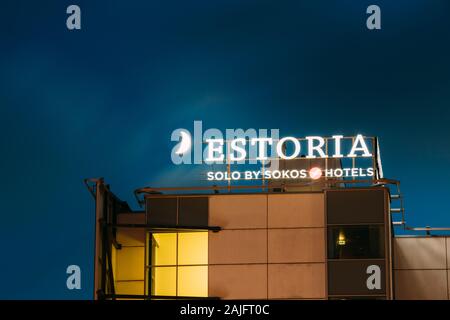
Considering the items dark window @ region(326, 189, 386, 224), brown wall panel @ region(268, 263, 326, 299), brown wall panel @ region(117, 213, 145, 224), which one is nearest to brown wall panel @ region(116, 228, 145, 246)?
brown wall panel @ region(117, 213, 145, 224)

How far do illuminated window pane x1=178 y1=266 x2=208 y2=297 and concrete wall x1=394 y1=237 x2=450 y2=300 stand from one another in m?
13.5

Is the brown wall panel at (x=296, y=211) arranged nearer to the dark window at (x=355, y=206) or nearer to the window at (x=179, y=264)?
the dark window at (x=355, y=206)

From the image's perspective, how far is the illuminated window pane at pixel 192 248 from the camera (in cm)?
6606

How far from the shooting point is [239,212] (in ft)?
219

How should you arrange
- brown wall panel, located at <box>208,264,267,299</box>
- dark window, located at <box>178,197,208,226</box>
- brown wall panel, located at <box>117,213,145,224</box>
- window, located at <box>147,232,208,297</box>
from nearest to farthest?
brown wall panel, located at <box>208,264,267,299</box> → window, located at <box>147,232,208,297</box> → dark window, located at <box>178,197,208,226</box> → brown wall panel, located at <box>117,213,145,224</box>

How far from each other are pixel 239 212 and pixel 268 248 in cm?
265

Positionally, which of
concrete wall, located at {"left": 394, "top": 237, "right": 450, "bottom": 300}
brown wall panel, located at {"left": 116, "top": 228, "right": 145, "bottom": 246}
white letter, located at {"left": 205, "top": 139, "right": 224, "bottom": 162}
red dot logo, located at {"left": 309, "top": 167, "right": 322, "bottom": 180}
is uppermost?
white letter, located at {"left": 205, "top": 139, "right": 224, "bottom": 162}

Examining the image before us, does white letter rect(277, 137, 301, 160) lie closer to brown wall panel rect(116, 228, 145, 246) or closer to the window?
the window

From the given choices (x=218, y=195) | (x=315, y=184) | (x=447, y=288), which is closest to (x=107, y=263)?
(x=218, y=195)

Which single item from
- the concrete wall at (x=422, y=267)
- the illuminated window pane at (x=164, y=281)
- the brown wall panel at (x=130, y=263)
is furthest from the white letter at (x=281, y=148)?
the brown wall panel at (x=130, y=263)

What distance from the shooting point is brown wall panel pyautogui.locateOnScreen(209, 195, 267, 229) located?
66.6 metres

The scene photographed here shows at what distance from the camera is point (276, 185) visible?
67.8 metres

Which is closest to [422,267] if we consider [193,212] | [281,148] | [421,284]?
[421,284]

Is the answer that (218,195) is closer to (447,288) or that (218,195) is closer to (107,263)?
(107,263)
